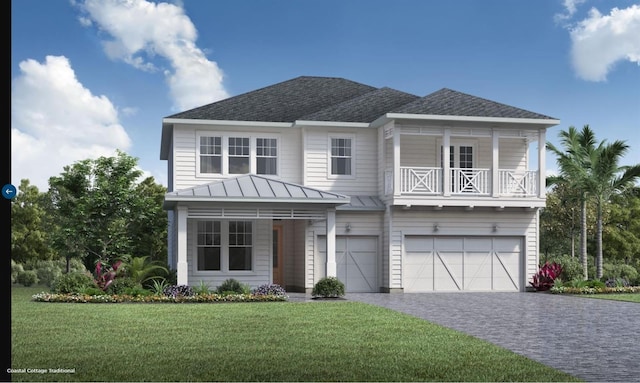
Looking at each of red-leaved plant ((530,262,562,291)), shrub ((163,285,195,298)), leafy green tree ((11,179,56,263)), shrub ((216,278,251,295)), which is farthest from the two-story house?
leafy green tree ((11,179,56,263))

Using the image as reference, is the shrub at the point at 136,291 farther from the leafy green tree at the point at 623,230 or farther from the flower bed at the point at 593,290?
the leafy green tree at the point at 623,230

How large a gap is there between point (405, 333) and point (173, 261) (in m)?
15.7

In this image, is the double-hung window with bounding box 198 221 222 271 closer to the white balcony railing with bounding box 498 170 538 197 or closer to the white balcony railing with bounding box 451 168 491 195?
the white balcony railing with bounding box 451 168 491 195

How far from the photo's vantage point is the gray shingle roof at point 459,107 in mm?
26562

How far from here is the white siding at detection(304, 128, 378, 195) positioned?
2741cm

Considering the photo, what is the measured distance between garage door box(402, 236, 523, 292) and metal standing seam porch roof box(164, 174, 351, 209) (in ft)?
14.8

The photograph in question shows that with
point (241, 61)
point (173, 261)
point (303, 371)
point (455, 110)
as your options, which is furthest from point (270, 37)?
point (303, 371)

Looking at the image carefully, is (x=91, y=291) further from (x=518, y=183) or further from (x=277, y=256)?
(x=518, y=183)

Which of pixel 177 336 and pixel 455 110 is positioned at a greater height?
pixel 455 110

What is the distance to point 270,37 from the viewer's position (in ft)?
74.3

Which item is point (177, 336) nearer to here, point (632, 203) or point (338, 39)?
point (338, 39)

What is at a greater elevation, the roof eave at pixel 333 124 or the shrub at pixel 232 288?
the roof eave at pixel 333 124

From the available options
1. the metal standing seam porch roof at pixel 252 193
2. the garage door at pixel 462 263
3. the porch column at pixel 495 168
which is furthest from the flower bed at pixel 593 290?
the metal standing seam porch roof at pixel 252 193

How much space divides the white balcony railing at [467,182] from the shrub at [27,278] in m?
16.7
